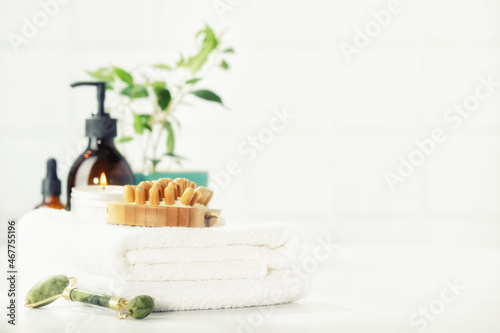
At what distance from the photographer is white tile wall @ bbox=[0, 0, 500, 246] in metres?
1.83


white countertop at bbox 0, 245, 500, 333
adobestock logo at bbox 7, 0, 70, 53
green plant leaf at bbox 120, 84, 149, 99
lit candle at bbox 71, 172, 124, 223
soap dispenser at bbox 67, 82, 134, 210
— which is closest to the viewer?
Answer: white countertop at bbox 0, 245, 500, 333

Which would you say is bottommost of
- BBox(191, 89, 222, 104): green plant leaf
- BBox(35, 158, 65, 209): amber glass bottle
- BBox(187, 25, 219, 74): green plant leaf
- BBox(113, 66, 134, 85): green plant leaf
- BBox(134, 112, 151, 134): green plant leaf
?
BBox(35, 158, 65, 209): amber glass bottle

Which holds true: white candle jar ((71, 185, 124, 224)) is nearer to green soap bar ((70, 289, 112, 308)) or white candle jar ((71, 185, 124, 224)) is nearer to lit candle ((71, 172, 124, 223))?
lit candle ((71, 172, 124, 223))

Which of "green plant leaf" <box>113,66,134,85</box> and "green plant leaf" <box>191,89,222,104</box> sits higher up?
"green plant leaf" <box>113,66,134,85</box>

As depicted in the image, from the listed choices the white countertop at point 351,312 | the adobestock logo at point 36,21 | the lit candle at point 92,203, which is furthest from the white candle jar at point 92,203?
the adobestock logo at point 36,21

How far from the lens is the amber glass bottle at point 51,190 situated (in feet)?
3.55

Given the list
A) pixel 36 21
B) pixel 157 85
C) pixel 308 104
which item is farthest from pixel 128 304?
pixel 36 21

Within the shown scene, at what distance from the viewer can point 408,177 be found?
187 cm

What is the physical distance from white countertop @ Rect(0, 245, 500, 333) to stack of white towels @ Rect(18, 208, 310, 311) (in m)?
0.02

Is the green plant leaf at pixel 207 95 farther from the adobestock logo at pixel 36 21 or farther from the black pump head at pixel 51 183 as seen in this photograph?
the adobestock logo at pixel 36 21

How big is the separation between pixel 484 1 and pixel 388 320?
144 centimetres

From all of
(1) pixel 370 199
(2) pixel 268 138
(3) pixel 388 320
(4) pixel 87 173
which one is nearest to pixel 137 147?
(2) pixel 268 138

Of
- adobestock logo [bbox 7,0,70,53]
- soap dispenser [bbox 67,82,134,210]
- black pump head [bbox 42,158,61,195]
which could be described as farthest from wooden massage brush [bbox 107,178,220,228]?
adobestock logo [bbox 7,0,70,53]

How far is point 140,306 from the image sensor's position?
25.0 inches
